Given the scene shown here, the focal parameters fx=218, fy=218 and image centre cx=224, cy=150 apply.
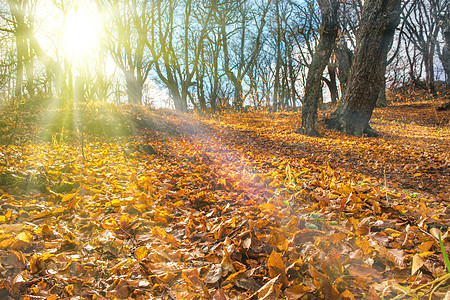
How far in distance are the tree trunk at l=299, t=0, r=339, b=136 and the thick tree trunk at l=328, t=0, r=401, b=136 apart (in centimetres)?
98

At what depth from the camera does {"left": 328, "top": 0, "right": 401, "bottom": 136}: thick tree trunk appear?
5.91 meters

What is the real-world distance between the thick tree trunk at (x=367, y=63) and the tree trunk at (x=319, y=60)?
0.98 meters

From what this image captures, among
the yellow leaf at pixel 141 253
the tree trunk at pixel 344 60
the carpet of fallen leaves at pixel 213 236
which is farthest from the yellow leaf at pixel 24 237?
the tree trunk at pixel 344 60

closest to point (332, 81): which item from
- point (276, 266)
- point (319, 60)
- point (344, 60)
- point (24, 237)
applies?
point (344, 60)

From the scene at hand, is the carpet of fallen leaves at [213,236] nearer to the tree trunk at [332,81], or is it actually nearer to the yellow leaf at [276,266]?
the yellow leaf at [276,266]

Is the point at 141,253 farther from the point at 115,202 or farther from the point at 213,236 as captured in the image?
the point at 115,202

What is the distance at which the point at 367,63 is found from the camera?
6316 millimetres

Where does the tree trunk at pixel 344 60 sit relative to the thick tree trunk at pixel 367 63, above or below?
above

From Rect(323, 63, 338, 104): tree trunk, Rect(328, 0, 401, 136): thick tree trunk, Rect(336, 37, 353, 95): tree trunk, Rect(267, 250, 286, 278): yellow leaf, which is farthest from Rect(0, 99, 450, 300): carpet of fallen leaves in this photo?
Rect(323, 63, 338, 104): tree trunk

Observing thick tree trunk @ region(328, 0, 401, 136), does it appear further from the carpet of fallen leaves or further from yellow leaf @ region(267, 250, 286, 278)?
yellow leaf @ region(267, 250, 286, 278)

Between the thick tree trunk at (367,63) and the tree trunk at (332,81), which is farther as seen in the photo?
the tree trunk at (332,81)

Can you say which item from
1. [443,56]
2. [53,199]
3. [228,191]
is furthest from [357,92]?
[443,56]

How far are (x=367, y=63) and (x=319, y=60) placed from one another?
A: 4.85 ft

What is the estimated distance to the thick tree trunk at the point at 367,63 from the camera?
19.4 ft
